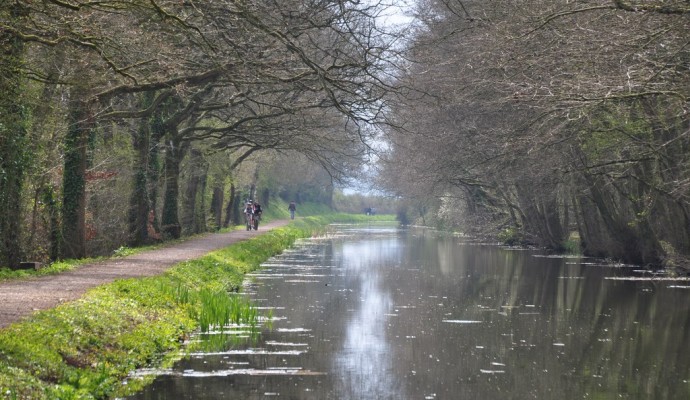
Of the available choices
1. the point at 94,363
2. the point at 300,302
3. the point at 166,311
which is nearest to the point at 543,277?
the point at 300,302

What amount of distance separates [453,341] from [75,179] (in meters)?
11.7

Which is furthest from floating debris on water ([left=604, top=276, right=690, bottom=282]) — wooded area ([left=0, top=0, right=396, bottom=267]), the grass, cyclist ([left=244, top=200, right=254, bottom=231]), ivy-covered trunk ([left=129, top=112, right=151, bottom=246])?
cyclist ([left=244, top=200, right=254, bottom=231])

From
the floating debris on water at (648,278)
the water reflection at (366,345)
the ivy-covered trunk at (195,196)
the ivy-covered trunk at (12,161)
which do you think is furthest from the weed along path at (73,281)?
the floating debris on water at (648,278)

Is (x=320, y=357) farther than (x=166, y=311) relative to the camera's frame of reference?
No

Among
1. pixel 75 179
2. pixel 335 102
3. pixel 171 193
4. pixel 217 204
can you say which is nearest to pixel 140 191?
pixel 171 193

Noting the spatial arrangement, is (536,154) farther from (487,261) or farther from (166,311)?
(166,311)

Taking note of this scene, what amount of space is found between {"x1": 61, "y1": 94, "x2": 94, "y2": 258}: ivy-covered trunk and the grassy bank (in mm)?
3702

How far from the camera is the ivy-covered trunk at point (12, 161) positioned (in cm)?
1697

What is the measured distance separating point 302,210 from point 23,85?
82682 millimetres

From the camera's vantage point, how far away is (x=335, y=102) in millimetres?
17109

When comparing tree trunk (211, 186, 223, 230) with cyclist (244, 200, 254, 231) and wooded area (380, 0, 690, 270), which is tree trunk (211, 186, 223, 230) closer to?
cyclist (244, 200, 254, 231)

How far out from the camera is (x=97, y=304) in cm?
1473

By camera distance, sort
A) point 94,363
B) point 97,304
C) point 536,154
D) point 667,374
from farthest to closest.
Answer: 1. point 536,154
2. point 97,304
3. point 667,374
4. point 94,363

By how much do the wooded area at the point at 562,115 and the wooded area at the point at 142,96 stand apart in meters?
2.00
